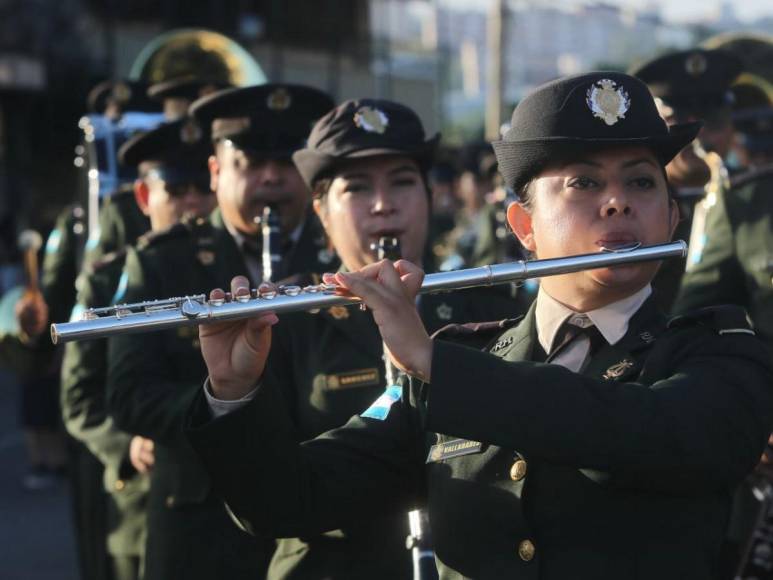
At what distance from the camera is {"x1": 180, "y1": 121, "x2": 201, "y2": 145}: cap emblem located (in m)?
6.02

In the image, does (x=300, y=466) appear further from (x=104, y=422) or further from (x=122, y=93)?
(x=122, y=93)

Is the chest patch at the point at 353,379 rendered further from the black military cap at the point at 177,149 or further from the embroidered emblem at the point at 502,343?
the black military cap at the point at 177,149

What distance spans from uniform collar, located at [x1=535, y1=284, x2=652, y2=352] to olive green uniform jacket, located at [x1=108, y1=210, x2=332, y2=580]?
174 centimetres

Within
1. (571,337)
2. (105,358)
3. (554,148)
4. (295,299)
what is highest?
(554,148)

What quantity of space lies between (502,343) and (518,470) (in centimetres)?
39

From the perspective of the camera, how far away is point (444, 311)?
4324 mm

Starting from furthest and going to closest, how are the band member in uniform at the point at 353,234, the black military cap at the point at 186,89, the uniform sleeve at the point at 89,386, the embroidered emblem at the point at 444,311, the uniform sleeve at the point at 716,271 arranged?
the black military cap at the point at 186,89 < the uniform sleeve at the point at 89,386 < the uniform sleeve at the point at 716,271 < the embroidered emblem at the point at 444,311 < the band member in uniform at the point at 353,234

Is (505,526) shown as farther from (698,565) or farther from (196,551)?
(196,551)

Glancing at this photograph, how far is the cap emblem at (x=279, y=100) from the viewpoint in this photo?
517 cm

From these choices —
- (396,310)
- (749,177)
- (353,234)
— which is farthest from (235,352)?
(749,177)

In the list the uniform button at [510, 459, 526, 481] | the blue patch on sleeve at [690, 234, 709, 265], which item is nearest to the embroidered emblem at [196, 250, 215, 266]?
the blue patch on sleeve at [690, 234, 709, 265]

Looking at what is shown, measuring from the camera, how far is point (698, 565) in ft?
8.55

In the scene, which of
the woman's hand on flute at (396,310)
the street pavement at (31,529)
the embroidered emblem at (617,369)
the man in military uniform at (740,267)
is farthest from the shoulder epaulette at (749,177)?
the street pavement at (31,529)

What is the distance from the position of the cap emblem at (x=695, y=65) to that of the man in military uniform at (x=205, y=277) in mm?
1689
